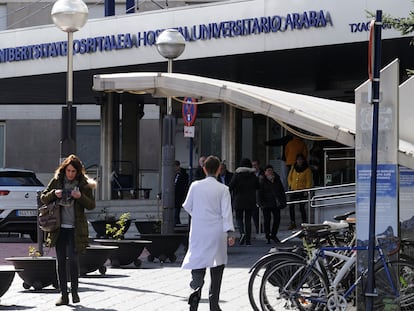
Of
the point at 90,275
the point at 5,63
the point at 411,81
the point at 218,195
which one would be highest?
the point at 5,63

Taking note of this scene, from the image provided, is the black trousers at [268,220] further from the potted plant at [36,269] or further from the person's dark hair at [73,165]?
the person's dark hair at [73,165]

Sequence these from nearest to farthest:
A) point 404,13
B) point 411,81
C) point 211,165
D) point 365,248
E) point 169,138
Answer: point 365,248 < point 211,165 < point 411,81 < point 169,138 < point 404,13

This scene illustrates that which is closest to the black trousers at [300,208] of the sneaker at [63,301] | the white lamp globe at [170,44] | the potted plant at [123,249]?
the white lamp globe at [170,44]

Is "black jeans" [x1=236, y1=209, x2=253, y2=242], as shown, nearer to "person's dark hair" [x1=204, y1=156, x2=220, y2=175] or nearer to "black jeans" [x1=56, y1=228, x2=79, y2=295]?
"black jeans" [x1=56, y1=228, x2=79, y2=295]

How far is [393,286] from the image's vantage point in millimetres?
10711

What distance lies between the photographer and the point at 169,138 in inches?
765

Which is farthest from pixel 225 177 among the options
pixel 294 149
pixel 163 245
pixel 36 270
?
pixel 36 270

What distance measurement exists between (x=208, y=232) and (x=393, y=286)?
197 cm

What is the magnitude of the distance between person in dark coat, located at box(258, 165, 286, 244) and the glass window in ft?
81.4

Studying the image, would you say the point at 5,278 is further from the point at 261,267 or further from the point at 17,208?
the point at 17,208

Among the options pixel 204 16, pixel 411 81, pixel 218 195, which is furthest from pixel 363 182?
pixel 204 16

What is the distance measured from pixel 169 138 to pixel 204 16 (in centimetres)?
814

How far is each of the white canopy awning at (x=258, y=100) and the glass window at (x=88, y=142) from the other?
3452 cm

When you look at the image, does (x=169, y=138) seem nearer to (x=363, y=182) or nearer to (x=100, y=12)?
(x=363, y=182)
